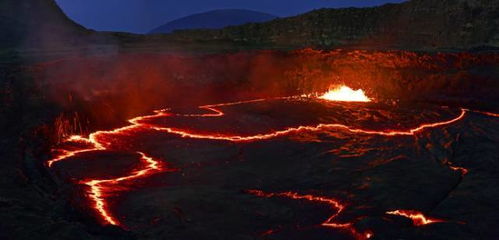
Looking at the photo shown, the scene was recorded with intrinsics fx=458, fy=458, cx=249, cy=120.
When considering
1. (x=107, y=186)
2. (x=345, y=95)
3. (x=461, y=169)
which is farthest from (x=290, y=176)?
(x=345, y=95)

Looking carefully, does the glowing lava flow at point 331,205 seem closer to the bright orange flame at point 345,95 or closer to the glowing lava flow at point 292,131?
the glowing lava flow at point 292,131

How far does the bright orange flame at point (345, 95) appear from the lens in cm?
1694

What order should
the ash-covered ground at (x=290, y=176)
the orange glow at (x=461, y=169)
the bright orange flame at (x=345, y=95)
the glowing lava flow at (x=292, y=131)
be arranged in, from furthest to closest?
the bright orange flame at (x=345, y=95) → the glowing lava flow at (x=292, y=131) → the orange glow at (x=461, y=169) → the ash-covered ground at (x=290, y=176)

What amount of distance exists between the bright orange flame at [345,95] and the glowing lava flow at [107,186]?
372 inches

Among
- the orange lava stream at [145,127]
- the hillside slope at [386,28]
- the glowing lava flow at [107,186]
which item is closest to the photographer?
the glowing lava flow at [107,186]

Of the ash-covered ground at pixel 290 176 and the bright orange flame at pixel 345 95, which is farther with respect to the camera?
the bright orange flame at pixel 345 95

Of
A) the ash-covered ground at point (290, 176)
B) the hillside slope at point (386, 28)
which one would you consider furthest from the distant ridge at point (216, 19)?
the ash-covered ground at point (290, 176)

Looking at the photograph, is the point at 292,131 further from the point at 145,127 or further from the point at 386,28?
the point at 386,28

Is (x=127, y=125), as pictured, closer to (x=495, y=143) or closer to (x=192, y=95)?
(x=192, y=95)

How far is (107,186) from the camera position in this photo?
7.73 metres

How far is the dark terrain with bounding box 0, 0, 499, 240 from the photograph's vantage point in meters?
6.22

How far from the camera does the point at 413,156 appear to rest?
9500mm

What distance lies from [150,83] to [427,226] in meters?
12.2

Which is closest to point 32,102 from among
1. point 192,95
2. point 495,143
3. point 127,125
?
point 127,125
